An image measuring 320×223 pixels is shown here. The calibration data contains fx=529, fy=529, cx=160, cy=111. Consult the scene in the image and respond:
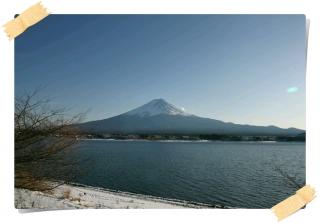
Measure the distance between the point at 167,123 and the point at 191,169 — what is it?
0.41m

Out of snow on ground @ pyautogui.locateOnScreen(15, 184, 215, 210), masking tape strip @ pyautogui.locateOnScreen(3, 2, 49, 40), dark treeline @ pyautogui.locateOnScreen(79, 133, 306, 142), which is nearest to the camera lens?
masking tape strip @ pyautogui.locateOnScreen(3, 2, 49, 40)

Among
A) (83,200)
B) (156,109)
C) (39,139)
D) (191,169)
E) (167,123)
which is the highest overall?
(156,109)

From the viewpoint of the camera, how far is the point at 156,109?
408cm

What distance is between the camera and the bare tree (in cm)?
389

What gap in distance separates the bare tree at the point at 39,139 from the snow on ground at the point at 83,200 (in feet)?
0.31

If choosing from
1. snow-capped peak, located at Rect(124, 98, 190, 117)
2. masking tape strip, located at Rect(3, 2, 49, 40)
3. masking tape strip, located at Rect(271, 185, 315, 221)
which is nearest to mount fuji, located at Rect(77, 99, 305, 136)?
snow-capped peak, located at Rect(124, 98, 190, 117)

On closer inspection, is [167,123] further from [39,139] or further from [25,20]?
[25,20]

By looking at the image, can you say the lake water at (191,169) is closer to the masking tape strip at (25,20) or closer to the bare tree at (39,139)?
the bare tree at (39,139)

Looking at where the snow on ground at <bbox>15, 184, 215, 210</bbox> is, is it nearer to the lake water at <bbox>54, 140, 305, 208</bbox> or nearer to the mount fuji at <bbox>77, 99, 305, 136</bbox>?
the lake water at <bbox>54, 140, 305, 208</bbox>

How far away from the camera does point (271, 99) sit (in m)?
4.10

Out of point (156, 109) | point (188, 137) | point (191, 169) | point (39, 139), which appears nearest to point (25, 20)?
point (39, 139)

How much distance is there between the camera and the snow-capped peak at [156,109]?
4.07 metres

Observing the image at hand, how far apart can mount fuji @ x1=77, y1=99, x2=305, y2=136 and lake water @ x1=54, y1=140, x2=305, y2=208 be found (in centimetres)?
10
